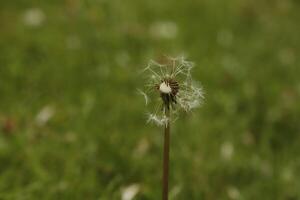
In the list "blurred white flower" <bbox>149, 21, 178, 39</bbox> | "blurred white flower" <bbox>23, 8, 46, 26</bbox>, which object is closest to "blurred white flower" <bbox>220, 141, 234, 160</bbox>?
"blurred white flower" <bbox>149, 21, 178, 39</bbox>

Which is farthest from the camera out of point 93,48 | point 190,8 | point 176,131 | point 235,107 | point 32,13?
point 190,8

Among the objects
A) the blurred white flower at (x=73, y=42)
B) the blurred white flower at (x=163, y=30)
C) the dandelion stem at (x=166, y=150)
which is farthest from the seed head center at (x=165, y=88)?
the blurred white flower at (x=163, y=30)

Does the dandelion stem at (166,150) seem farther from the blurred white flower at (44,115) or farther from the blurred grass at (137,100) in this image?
the blurred white flower at (44,115)

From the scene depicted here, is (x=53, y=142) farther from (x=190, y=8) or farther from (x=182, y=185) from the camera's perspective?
(x=190, y=8)

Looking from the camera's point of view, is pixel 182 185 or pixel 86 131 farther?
pixel 86 131

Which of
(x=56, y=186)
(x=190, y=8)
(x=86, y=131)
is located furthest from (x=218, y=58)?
(x=56, y=186)

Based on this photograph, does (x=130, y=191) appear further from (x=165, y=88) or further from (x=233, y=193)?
(x=165, y=88)

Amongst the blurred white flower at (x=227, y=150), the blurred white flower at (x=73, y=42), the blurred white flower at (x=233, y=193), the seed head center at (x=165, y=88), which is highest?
the blurred white flower at (x=73, y=42)
